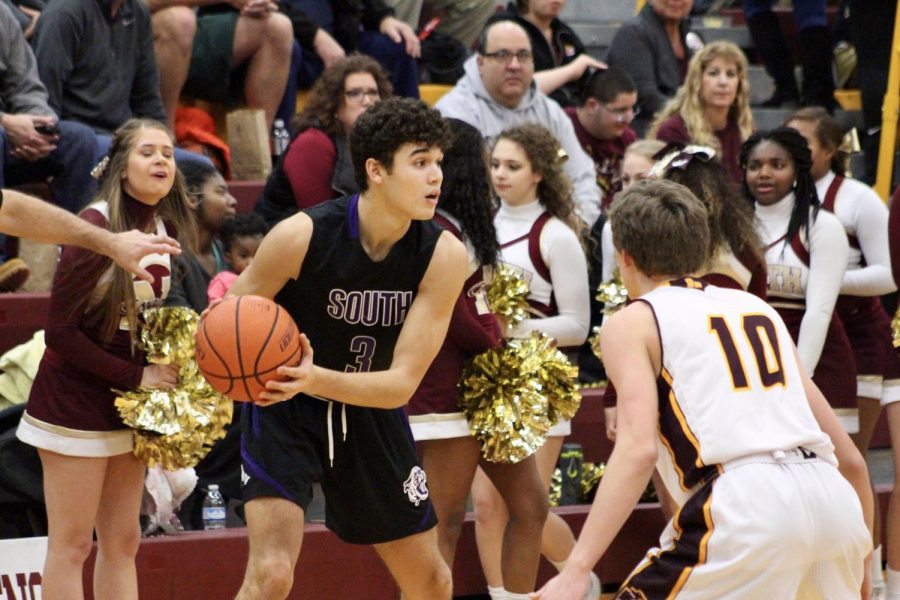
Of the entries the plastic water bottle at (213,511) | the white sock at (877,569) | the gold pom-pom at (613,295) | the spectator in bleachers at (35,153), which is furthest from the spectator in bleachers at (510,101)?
the plastic water bottle at (213,511)

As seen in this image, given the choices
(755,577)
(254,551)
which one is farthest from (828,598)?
(254,551)

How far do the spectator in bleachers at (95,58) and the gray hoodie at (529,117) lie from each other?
1447mm

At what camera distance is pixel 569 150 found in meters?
7.63

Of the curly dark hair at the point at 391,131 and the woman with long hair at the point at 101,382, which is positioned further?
the woman with long hair at the point at 101,382

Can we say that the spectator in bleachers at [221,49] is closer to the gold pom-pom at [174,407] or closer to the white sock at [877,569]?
the gold pom-pom at [174,407]

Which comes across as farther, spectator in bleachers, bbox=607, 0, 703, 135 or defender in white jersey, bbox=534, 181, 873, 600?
spectator in bleachers, bbox=607, 0, 703, 135

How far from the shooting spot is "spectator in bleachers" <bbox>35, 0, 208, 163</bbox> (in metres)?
7.15

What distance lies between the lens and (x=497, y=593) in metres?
5.59

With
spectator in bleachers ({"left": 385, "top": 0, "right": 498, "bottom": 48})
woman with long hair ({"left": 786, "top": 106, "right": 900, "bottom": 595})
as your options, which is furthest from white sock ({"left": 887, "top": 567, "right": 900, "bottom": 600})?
spectator in bleachers ({"left": 385, "top": 0, "right": 498, "bottom": 48})

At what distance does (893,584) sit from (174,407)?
3.17 meters

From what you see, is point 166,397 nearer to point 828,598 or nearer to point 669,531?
point 669,531

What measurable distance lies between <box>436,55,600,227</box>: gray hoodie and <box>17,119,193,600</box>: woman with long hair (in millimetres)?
2696

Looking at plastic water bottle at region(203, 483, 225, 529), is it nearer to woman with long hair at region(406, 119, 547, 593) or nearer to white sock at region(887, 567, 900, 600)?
woman with long hair at region(406, 119, 547, 593)

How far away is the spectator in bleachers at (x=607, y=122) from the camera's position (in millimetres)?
8000
